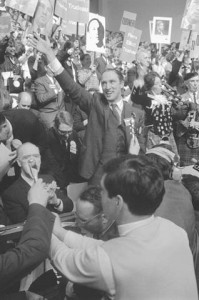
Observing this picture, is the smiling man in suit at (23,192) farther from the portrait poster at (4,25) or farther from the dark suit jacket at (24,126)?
the portrait poster at (4,25)

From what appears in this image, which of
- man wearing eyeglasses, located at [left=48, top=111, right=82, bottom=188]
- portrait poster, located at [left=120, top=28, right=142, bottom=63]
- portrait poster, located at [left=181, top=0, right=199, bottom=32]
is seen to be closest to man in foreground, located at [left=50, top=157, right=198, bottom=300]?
man wearing eyeglasses, located at [left=48, top=111, right=82, bottom=188]

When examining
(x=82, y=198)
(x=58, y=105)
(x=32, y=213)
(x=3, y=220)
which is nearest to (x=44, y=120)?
(x=58, y=105)

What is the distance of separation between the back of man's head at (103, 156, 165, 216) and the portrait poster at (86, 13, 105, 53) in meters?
5.12

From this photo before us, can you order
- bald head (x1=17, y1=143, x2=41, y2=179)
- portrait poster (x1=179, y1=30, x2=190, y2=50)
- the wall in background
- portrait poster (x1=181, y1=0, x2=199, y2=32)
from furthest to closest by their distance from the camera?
the wall in background, portrait poster (x1=179, y1=30, x2=190, y2=50), portrait poster (x1=181, y1=0, x2=199, y2=32), bald head (x1=17, y1=143, x2=41, y2=179)

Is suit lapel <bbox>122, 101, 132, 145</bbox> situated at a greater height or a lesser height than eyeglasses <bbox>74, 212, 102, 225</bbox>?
greater

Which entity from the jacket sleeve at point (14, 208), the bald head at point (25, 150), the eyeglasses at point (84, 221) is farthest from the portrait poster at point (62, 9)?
the eyeglasses at point (84, 221)

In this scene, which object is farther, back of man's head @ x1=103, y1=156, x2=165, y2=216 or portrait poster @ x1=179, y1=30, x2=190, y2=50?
portrait poster @ x1=179, y1=30, x2=190, y2=50

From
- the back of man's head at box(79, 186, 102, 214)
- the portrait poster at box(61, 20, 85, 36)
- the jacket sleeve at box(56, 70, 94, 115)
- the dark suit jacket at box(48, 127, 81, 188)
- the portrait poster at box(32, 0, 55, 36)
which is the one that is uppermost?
the portrait poster at box(32, 0, 55, 36)

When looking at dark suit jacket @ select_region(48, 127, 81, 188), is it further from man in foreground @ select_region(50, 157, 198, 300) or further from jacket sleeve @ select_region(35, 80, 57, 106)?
man in foreground @ select_region(50, 157, 198, 300)

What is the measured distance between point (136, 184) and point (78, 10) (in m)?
4.38

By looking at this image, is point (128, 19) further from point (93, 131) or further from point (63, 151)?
point (93, 131)

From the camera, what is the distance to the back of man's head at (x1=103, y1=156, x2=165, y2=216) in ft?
5.20

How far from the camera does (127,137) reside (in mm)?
3686

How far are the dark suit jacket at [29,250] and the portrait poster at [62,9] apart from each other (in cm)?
411
